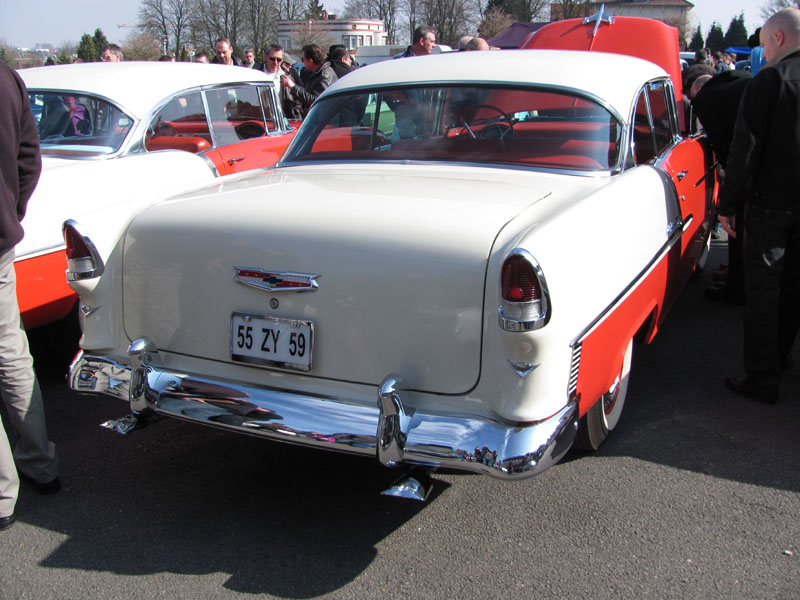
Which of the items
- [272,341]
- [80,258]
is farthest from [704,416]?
[80,258]

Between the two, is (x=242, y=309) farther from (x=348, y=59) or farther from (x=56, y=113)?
(x=348, y=59)

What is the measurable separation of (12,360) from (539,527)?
2.17 metres

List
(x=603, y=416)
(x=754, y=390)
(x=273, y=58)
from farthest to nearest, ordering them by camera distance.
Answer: (x=273, y=58)
(x=754, y=390)
(x=603, y=416)

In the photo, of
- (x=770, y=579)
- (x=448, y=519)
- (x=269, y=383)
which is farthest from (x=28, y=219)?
(x=770, y=579)

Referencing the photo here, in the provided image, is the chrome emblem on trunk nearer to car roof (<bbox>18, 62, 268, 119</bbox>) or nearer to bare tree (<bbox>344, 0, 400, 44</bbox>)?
car roof (<bbox>18, 62, 268, 119</bbox>)

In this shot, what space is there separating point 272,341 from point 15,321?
1.09 metres

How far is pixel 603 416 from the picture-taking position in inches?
130

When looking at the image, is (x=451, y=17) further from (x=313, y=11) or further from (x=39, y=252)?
(x=39, y=252)

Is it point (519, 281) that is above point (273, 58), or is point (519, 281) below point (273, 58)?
below

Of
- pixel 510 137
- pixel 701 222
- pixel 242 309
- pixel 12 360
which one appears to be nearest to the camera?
pixel 242 309

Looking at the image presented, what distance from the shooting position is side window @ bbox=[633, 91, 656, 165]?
12.0 feet

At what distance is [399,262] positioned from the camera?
2.42 meters

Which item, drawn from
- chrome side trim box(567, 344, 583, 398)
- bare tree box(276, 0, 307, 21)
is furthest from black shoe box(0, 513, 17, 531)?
bare tree box(276, 0, 307, 21)

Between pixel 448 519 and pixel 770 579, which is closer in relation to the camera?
pixel 770 579
